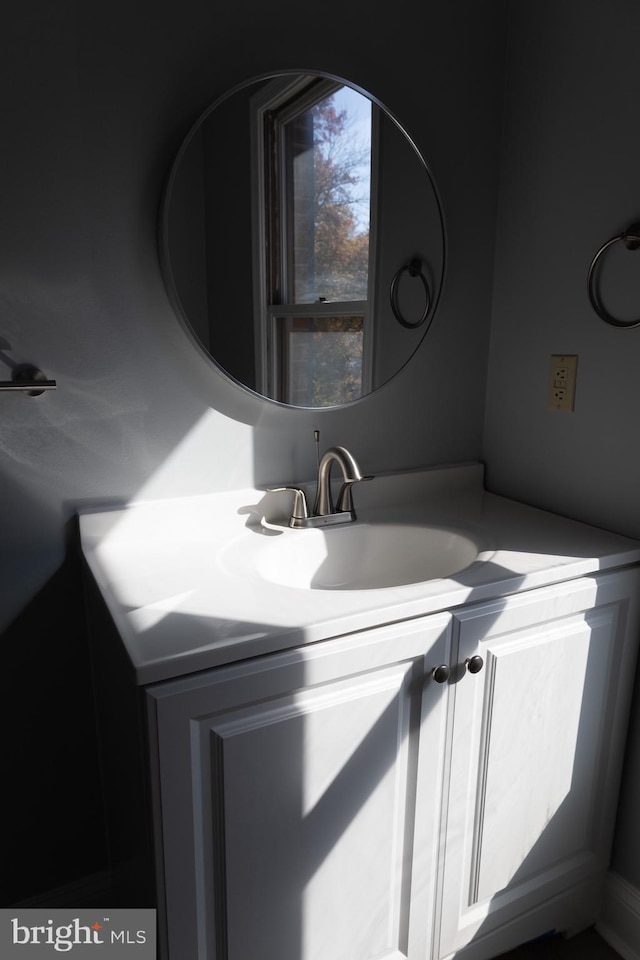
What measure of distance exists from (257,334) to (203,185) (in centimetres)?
29

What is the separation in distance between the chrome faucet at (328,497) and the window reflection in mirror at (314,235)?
13cm

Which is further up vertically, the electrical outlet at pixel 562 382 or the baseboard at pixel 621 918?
the electrical outlet at pixel 562 382

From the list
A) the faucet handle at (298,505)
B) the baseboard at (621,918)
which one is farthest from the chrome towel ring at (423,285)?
the baseboard at (621,918)

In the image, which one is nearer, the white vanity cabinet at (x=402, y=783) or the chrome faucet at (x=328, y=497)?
the white vanity cabinet at (x=402, y=783)

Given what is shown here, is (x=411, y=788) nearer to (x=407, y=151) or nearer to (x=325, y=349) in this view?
(x=325, y=349)

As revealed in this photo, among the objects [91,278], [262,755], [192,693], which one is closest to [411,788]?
[262,755]

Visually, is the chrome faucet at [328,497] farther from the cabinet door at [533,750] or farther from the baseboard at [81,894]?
the baseboard at [81,894]

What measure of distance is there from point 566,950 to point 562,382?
1217 millimetres

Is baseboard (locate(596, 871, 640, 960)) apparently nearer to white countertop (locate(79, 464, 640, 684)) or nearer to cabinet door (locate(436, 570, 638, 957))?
cabinet door (locate(436, 570, 638, 957))

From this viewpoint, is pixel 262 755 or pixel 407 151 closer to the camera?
pixel 262 755

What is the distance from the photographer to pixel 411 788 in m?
1.14

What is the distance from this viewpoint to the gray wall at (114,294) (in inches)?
46.1

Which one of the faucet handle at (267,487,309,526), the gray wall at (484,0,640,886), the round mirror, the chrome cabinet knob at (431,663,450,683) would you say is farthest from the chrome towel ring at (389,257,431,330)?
the chrome cabinet knob at (431,663,450,683)

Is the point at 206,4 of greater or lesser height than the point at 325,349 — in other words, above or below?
above
